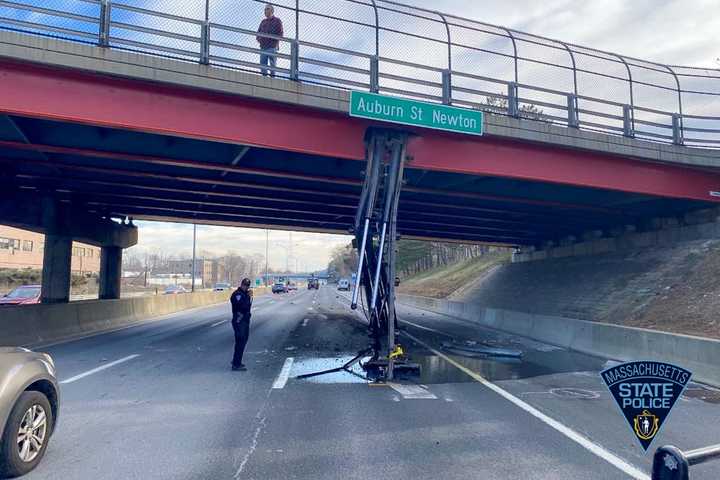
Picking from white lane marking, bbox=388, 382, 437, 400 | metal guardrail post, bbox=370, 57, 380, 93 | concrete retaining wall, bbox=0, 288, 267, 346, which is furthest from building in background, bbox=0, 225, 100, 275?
white lane marking, bbox=388, 382, 437, 400

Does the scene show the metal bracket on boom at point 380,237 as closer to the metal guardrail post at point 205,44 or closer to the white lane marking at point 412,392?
the white lane marking at point 412,392

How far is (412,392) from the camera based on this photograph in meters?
9.27

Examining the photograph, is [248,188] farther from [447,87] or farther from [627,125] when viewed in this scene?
[627,125]

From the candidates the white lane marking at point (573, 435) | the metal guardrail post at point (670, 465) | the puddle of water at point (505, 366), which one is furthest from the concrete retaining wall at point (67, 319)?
the metal guardrail post at point (670, 465)

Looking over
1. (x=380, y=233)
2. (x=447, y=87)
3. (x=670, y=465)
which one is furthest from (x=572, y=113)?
(x=670, y=465)

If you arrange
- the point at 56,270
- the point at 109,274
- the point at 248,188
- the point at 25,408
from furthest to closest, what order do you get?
the point at 109,274
the point at 56,270
the point at 248,188
the point at 25,408

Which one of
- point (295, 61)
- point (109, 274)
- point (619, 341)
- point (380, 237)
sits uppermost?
point (295, 61)

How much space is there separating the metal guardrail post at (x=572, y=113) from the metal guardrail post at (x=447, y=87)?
3776 mm

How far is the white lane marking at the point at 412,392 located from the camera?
348 inches

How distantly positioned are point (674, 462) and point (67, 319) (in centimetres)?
1882

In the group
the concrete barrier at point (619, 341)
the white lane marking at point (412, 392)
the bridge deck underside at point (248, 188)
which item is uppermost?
the bridge deck underside at point (248, 188)

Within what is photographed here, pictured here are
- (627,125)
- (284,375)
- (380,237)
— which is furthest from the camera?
(627,125)

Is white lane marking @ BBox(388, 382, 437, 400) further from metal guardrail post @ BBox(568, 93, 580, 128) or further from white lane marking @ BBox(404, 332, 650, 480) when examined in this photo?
metal guardrail post @ BBox(568, 93, 580, 128)

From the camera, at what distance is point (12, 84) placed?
10.9 m
